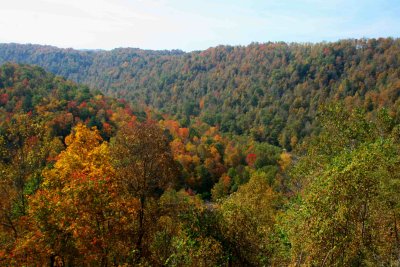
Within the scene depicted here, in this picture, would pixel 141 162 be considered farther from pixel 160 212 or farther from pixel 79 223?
pixel 79 223

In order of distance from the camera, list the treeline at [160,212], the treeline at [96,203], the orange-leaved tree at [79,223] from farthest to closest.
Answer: the treeline at [96,203], the orange-leaved tree at [79,223], the treeline at [160,212]

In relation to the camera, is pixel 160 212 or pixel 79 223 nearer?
pixel 79 223

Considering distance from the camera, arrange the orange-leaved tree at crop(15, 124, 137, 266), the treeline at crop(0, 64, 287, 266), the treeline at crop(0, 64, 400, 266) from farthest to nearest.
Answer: the treeline at crop(0, 64, 287, 266) < the orange-leaved tree at crop(15, 124, 137, 266) < the treeline at crop(0, 64, 400, 266)

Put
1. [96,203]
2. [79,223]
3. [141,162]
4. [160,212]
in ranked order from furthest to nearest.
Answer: [160,212] → [141,162] → [96,203] → [79,223]

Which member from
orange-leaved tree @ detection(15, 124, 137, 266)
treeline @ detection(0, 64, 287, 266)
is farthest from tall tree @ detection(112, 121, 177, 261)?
orange-leaved tree @ detection(15, 124, 137, 266)

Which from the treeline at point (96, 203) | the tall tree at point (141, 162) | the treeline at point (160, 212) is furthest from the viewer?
the tall tree at point (141, 162)

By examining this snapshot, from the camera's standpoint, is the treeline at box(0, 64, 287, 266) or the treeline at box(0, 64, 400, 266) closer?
the treeline at box(0, 64, 400, 266)

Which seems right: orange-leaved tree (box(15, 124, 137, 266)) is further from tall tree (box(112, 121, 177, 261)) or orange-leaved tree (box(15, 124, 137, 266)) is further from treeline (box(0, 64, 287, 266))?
tall tree (box(112, 121, 177, 261))

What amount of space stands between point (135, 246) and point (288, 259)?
8.60 m

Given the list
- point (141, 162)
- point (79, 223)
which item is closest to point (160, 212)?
point (141, 162)

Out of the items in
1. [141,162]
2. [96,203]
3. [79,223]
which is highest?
[141,162]

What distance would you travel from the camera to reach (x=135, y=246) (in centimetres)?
2009

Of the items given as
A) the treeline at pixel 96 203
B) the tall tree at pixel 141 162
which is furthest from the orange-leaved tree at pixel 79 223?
the tall tree at pixel 141 162

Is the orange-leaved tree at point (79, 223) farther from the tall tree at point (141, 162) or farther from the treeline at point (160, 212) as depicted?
the tall tree at point (141, 162)
